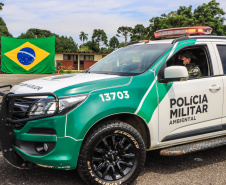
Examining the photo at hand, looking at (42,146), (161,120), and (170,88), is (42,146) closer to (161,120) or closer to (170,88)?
(161,120)

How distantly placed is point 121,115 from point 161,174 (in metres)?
0.98

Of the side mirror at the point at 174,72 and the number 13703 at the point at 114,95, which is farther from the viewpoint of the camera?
the side mirror at the point at 174,72

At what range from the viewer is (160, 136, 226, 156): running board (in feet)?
10.7

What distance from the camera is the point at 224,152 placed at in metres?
4.35

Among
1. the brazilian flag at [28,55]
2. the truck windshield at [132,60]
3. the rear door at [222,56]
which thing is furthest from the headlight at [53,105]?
the brazilian flag at [28,55]

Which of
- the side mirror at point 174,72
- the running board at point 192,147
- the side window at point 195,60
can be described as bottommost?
the running board at point 192,147

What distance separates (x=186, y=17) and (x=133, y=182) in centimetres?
3530

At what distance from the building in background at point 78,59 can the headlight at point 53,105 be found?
153ft

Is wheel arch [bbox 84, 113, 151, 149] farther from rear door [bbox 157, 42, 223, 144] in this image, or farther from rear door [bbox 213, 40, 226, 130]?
rear door [bbox 213, 40, 226, 130]

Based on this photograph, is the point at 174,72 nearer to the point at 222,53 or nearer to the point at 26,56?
the point at 222,53

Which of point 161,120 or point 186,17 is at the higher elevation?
point 186,17

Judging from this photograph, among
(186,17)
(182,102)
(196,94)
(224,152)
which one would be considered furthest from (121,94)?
(186,17)

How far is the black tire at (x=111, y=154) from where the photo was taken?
9.24 feet

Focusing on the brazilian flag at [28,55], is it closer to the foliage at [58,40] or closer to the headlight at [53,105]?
the headlight at [53,105]
